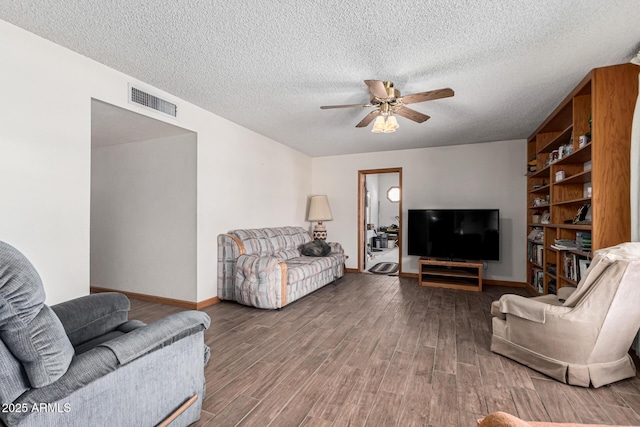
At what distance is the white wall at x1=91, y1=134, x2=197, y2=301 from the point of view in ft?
12.4

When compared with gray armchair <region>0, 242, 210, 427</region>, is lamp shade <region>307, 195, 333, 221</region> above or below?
above

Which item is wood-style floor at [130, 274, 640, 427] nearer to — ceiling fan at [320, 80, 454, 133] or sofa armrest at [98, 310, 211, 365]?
sofa armrest at [98, 310, 211, 365]

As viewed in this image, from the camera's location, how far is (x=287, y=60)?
2.52 m

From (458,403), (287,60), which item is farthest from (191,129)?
(458,403)

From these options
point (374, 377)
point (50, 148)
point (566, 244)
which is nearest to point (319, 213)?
point (566, 244)

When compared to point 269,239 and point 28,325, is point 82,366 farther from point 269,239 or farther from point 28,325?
point 269,239

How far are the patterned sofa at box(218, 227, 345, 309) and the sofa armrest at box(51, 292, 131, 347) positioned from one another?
1822 millimetres

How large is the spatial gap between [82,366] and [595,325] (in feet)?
9.35

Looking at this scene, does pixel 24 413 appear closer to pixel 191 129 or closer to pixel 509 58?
pixel 191 129

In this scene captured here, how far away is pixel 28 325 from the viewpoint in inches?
40.2

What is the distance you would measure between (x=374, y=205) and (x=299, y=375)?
31.2ft

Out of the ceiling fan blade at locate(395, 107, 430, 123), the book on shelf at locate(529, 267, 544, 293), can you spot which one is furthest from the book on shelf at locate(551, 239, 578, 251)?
the ceiling fan blade at locate(395, 107, 430, 123)

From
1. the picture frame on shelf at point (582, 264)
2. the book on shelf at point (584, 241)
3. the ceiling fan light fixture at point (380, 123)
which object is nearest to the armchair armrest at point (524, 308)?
the picture frame on shelf at point (582, 264)

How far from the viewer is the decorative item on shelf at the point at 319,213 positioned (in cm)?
600
